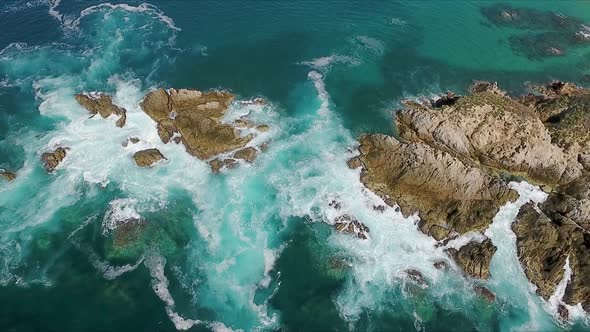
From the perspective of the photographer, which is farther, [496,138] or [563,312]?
[496,138]

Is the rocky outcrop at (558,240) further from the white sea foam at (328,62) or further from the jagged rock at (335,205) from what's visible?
the white sea foam at (328,62)

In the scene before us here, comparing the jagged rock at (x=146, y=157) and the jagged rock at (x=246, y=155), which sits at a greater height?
the jagged rock at (x=246, y=155)

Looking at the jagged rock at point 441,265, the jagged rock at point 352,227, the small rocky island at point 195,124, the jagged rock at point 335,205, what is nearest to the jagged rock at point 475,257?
the jagged rock at point 441,265

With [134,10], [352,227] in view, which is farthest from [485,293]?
[134,10]

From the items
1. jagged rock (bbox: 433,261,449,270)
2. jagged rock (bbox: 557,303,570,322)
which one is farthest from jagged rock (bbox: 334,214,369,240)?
jagged rock (bbox: 557,303,570,322)

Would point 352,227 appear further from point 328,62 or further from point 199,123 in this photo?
point 328,62
